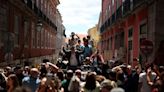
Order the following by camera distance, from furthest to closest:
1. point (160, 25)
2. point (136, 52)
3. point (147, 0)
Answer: point (136, 52), point (147, 0), point (160, 25)

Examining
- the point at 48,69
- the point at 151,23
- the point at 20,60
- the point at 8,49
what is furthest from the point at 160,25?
the point at 20,60

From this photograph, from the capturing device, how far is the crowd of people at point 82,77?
9.49 meters

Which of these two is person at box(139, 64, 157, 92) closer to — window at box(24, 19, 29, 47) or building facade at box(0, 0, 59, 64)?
building facade at box(0, 0, 59, 64)

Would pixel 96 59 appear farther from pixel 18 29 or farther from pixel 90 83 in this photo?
pixel 18 29

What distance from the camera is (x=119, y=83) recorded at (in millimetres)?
11219

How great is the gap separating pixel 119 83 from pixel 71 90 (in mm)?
1410

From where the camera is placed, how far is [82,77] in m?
12.3

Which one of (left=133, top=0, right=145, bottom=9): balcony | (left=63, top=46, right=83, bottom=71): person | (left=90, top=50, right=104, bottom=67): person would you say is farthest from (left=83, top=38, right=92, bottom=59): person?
(left=133, top=0, right=145, bottom=9): balcony

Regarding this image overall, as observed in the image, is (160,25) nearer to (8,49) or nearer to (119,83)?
(8,49)

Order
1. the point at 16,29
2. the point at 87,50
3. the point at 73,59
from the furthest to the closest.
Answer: the point at 16,29, the point at 87,50, the point at 73,59

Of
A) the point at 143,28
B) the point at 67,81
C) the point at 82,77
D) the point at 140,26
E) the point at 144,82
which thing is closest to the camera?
the point at 67,81

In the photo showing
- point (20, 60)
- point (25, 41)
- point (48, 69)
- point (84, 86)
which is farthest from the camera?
point (25, 41)

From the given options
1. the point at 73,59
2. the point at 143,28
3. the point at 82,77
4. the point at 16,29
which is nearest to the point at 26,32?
the point at 16,29

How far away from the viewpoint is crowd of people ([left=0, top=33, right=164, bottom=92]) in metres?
9.49
